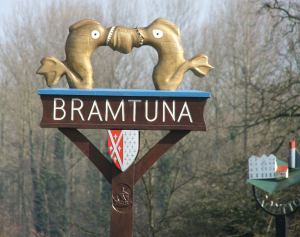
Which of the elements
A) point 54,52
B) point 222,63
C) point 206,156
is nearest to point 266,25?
point 222,63

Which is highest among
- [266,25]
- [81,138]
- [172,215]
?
[266,25]

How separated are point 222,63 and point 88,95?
25.1m

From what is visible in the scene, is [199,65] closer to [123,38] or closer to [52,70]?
[123,38]

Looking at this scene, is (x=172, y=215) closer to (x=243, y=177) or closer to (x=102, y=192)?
(x=243, y=177)

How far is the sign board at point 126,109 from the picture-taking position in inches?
325

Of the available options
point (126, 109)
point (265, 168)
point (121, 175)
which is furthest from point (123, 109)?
point (265, 168)

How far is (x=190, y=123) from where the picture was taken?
27.2 feet

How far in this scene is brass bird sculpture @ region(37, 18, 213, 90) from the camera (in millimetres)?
8523

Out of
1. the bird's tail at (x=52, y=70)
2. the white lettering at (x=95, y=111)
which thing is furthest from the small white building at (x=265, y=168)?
the bird's tail at (x=52, y=70)

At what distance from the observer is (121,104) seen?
8.28m

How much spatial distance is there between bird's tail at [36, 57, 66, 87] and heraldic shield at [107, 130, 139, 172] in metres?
0.80

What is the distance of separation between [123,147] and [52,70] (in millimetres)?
1117

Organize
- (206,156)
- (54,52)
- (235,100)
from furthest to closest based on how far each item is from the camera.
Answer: (54,52)
(235,100)
(206,156)

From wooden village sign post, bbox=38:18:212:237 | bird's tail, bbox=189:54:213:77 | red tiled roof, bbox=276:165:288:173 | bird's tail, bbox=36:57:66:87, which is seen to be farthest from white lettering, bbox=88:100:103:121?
red tiled roof, bbox=276:165:288:173
